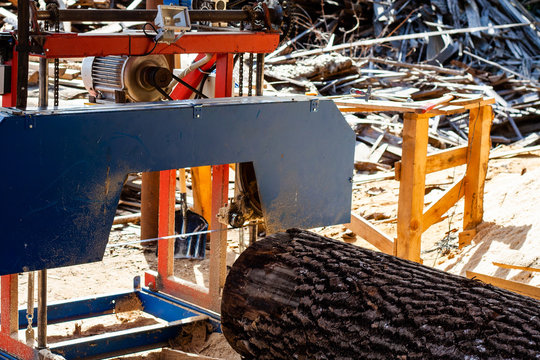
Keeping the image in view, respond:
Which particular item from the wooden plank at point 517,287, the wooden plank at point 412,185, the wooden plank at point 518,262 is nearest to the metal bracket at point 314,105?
the wooden plank at point 412,185

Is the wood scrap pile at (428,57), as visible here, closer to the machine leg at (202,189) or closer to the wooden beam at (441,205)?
the wooden beam at (441,205)

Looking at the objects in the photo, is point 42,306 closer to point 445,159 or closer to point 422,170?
point 422,170

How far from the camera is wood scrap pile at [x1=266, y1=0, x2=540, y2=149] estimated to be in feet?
28.6

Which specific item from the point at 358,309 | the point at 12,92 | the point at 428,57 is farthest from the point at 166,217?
the point at 428,57

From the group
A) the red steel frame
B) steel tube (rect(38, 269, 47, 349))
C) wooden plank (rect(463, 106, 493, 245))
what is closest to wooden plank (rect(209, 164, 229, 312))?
the red steel frame

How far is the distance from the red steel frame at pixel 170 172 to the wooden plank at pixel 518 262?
5.03 feet

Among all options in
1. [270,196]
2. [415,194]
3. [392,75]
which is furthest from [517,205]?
[392,75]

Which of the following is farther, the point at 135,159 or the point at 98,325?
the point at 98,325

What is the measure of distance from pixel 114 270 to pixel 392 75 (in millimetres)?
5169

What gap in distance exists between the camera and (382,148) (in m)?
7.75

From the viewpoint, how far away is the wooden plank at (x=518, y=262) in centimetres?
402

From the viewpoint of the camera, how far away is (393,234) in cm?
568

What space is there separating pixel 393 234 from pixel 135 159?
3.31 metres

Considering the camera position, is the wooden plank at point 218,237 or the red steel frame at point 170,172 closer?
the red steel frame at point 170,172
